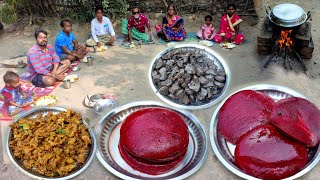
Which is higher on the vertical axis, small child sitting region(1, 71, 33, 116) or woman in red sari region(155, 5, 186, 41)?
woman in red sari region(155, 5, 186, 41)

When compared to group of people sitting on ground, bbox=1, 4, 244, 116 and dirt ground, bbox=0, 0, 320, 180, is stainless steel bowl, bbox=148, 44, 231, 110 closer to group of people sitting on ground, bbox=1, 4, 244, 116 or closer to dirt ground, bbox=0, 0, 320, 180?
dirt ground, bbox=0, 0, 320, 180

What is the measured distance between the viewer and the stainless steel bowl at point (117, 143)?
4.59m

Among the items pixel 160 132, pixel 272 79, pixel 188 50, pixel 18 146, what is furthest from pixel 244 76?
pixel 18 146

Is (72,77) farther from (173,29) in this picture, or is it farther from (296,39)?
(296,39)

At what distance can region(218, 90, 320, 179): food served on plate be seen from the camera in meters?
4.37

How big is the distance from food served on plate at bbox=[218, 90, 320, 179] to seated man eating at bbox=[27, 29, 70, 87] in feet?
9.47

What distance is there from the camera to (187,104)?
5551 mm

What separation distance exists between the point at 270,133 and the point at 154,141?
1.38m

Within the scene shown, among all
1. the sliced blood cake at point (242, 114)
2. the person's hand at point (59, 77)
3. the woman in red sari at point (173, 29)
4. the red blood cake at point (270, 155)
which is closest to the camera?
the red blood cake at point (270, 155)

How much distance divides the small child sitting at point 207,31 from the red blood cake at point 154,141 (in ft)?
9.43

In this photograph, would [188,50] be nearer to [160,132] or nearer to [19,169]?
[160,132]

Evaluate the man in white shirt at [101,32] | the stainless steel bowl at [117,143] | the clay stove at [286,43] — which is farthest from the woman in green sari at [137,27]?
the stainless steel bowl at [117,143]

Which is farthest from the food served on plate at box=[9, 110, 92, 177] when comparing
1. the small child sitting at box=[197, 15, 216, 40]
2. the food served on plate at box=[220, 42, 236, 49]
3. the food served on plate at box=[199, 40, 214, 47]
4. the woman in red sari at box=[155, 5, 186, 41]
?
the small child sitting at box=[197, 15, 216, 40]

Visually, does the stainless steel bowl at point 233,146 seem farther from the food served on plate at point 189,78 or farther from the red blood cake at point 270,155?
the food served on plate at point 189,78
